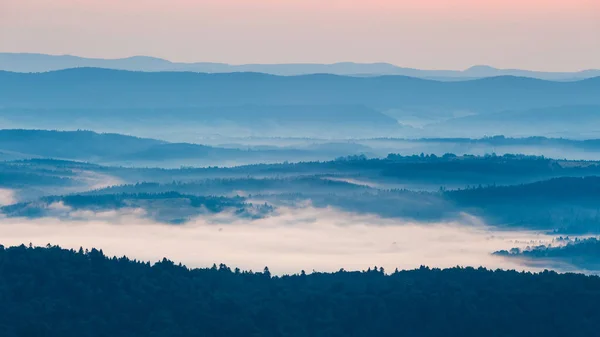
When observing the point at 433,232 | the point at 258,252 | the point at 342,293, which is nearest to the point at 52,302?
the point at 342,293

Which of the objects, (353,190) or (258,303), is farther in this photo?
(353,190)

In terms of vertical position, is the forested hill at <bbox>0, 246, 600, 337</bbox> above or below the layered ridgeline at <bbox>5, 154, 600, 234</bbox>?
below

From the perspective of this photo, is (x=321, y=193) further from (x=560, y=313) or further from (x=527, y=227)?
(x=560, y=313)

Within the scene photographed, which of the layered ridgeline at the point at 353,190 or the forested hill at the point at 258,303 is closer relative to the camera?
the forested hill at the point at 258,303

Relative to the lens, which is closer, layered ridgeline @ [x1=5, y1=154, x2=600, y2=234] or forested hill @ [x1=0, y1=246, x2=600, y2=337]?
forested hill @ [x1=0, y1=246, x2=600, y2=337]

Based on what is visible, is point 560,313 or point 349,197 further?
point 349,197

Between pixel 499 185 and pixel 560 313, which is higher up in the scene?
pixel 499 185

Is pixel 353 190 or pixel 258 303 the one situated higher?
pixel 353 190

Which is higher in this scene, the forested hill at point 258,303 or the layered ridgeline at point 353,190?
the layered ridgeline at point 353,190
